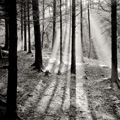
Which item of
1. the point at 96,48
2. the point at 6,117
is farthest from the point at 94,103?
the point at 96,48

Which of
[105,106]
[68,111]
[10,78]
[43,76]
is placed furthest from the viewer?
[43,76]

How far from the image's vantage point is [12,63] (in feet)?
18.2

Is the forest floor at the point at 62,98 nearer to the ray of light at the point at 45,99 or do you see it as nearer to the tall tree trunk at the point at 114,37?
Answer: the ray of light at the point at 45,99

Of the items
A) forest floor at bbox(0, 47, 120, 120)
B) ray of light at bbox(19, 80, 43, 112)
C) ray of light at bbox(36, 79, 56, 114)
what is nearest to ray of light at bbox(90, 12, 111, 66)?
forest floor at bbox(0, 47, 120, 120)

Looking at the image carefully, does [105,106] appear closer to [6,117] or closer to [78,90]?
[78,90]

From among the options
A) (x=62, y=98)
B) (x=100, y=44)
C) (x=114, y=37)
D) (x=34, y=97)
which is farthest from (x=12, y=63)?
(x=100, y=44)

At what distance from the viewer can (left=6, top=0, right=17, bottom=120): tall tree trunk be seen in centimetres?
543

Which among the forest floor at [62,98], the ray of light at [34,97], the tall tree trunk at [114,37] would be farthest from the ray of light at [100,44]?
the ray of light at [34,97]

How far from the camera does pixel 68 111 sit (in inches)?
288

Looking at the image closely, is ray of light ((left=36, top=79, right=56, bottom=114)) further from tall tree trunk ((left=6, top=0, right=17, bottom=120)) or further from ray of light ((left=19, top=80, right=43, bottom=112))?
tall tree trunk ((left=6, top=0, right=17, bottom=120))

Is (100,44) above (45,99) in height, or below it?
above

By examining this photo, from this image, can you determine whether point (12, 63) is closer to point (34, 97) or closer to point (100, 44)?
point (34, 97)

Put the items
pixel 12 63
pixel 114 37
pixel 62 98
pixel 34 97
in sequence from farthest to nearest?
pixel 114 37 → pixel 62 98 → pixel 34 97 → pixel 12 63

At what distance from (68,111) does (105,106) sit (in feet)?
6.97
